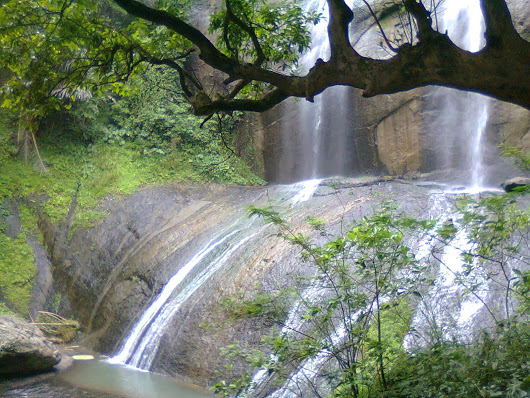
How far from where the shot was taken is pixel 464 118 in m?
12.9

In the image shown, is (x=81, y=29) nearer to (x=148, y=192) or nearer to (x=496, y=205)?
(x=496, y=205)

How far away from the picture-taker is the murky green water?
25.3 feet

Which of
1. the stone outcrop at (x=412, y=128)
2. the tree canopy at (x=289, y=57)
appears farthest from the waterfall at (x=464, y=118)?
the tree canopy at (x=289, y=57)

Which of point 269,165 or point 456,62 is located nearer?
point 456,62

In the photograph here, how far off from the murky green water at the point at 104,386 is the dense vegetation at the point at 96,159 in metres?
3.27

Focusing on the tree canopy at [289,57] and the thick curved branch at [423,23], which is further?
the thick curved branch at [423,23]

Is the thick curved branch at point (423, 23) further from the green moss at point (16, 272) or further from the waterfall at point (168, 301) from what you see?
the green moss at point (16, 272)

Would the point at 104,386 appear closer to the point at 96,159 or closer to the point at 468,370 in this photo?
the point at 468,370

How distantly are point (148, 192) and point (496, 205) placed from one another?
10.4 metres

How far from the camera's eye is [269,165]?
1555 cm

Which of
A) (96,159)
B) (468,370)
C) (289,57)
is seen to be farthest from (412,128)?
(468,370)

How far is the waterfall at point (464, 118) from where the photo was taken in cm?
1257

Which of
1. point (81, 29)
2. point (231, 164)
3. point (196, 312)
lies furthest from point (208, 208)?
point (81, 29)

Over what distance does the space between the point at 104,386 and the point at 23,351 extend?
4.27ft
